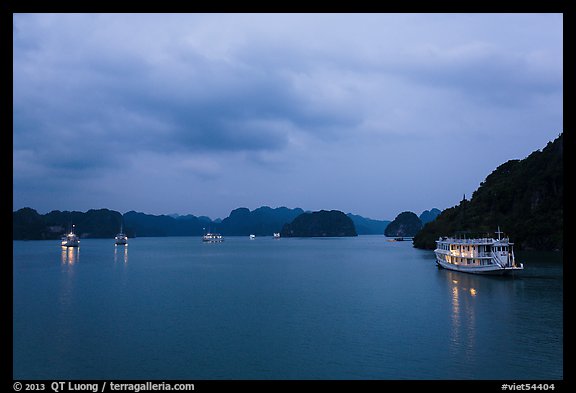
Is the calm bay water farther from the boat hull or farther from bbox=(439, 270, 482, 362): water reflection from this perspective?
the boat hull

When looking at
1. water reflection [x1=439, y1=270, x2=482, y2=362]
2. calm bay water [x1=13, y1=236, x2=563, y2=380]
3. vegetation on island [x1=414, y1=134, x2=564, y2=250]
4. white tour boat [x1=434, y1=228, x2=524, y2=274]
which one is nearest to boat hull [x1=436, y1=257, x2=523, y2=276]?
white tour boat [x1=434, y1=228, x2=524, y2=274]

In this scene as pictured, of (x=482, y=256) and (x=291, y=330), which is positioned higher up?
(x=482, y=256)

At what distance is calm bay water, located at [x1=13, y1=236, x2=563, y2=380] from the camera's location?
101ft

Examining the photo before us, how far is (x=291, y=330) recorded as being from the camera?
42.2 metres

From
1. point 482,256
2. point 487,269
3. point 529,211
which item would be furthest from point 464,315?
point 529,211

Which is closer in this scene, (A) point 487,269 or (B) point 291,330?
(B) point 291,330

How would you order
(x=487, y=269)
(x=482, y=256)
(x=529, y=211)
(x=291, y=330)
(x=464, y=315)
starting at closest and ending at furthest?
(x=291, y=330), (x=464, y=315), (x=487, y=269), (x=482, y=256), (x=529, y=211)

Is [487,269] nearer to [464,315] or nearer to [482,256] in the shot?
[482,256]

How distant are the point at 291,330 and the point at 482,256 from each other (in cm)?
5689

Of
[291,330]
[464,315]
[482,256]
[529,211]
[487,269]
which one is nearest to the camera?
[291,330]

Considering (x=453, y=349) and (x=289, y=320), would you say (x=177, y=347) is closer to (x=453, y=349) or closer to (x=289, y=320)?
(x=289, y=320)

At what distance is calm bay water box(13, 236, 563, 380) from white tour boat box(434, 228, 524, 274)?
5.76m

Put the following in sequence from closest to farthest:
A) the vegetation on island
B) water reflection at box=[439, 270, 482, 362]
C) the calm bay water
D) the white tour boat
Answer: the calm bay water, water reflection at box=[439, 270, 482, 362], the white tour boat, the vegetation on island
